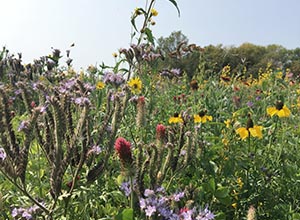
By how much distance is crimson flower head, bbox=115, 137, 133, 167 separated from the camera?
52.6 inches

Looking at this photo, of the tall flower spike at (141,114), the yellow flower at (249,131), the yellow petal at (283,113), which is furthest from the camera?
the yellow petal at (283,113)

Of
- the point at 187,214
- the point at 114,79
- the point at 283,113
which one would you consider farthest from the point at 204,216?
the point at 114,79

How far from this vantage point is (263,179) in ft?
7.57

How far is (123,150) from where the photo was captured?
4.42 feet

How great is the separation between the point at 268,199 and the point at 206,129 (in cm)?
99

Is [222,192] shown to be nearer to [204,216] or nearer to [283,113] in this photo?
[204,216]

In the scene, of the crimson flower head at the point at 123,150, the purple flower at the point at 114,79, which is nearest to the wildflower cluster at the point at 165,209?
the crimson flower head at the point at 123,150

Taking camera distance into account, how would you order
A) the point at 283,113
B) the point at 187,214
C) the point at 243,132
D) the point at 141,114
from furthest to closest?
the point at 283,113
the point at 243,132
the point at 141,114
the point at 187,214

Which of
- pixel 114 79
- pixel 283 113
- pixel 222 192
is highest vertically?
pixel 114 79

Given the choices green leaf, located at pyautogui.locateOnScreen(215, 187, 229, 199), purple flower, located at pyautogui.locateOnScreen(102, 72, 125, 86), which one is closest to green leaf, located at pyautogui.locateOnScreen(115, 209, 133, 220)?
green leaf, located at pyautogui.locateOnScreen(215, 187, 229, 199)

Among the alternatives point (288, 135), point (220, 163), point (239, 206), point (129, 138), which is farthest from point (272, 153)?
point (129, 138)

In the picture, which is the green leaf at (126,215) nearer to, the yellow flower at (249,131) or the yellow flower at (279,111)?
the yellow flower at (249,131)

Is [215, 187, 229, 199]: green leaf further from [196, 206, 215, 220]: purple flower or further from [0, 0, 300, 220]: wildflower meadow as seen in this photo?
[196, 206, 215, 220]: purple flower

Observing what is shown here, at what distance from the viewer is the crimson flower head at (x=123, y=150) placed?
52.6 inches
